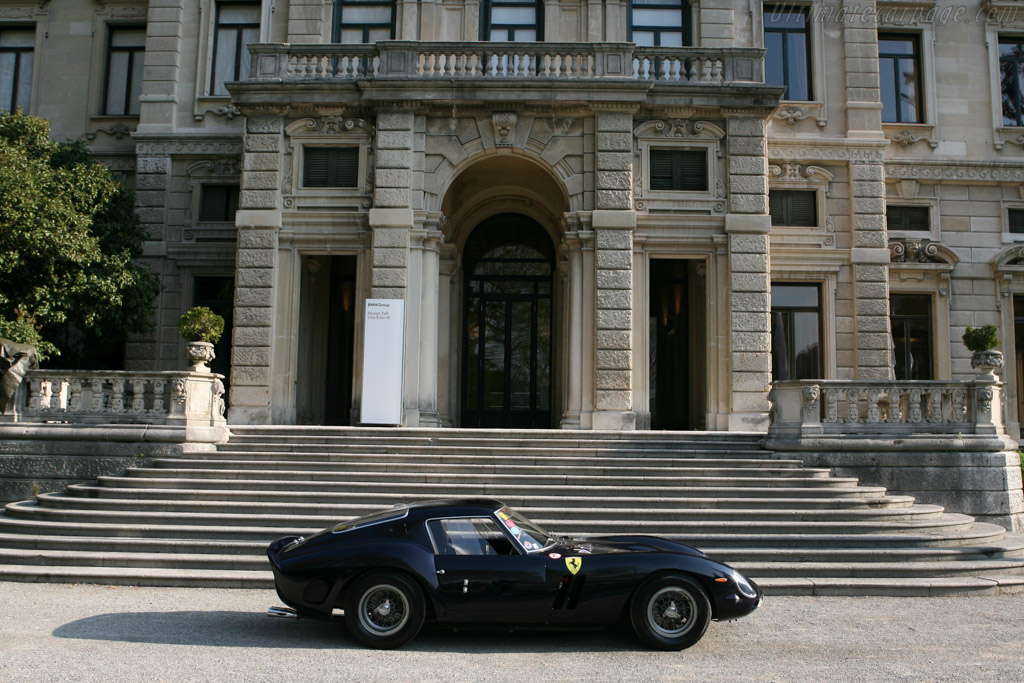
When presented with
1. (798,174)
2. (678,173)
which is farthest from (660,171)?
(798,174)

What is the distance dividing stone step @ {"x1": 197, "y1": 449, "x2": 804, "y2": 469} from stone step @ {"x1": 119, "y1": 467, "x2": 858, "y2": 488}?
53 cm

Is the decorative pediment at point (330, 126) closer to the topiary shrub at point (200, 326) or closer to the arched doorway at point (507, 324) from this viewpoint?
the arched doorway at point (507, 324)

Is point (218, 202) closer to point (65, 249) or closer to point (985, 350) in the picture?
point (65, 249)

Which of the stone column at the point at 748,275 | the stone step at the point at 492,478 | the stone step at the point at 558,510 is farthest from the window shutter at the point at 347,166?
the stone step at the point at 558,510

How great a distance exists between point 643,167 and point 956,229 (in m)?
9.62

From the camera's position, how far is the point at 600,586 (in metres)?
7.68

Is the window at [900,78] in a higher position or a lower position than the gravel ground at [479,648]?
higher

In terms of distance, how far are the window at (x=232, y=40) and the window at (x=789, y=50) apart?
14134mm

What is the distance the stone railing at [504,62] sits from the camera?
1931 centimetres

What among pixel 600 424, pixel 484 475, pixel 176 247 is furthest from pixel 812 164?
pixel 176 247

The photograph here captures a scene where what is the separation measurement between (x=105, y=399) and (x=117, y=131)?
1097cm

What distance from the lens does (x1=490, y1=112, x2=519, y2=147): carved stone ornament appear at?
63.6ft

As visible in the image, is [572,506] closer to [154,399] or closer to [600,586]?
[600,586]

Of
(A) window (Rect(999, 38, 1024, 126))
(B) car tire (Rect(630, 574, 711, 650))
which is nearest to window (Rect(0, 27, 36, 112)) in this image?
(B) car tire (Rect(630, 574, 711, 650))
